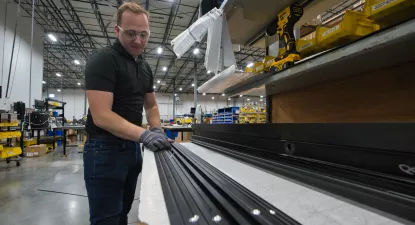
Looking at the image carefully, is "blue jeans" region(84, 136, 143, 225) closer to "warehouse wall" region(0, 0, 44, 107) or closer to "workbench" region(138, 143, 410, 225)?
"workbench" region(138, 143, 410, 225)

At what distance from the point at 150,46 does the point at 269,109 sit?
8787 mm

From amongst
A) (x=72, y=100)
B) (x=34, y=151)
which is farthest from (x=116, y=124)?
(x=72, y=100)

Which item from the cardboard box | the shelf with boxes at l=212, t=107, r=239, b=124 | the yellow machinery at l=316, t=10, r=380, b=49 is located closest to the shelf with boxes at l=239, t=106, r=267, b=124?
the shelf with boxes at l=212, t=107, r=239, b=124

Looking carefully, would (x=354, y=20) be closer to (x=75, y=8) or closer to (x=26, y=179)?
(x=26, y=179)

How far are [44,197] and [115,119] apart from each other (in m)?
2.50

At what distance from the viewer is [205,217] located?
50cm

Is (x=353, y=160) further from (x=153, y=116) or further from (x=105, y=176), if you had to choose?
(x=153, y=116)

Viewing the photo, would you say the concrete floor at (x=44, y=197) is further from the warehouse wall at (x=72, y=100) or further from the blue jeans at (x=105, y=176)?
the warehouse wall at (x=72, y=100)

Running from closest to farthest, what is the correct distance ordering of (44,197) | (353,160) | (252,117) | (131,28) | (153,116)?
(353,160), (131,28), (153,116), (44,197), (252,117)

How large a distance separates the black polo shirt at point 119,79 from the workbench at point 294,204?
0.42 m

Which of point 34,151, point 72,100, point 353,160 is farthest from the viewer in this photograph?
point 72,100

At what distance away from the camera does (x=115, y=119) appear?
86cm

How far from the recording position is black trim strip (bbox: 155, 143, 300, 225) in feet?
1.59

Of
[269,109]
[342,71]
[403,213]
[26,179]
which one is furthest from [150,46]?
[403,213]
